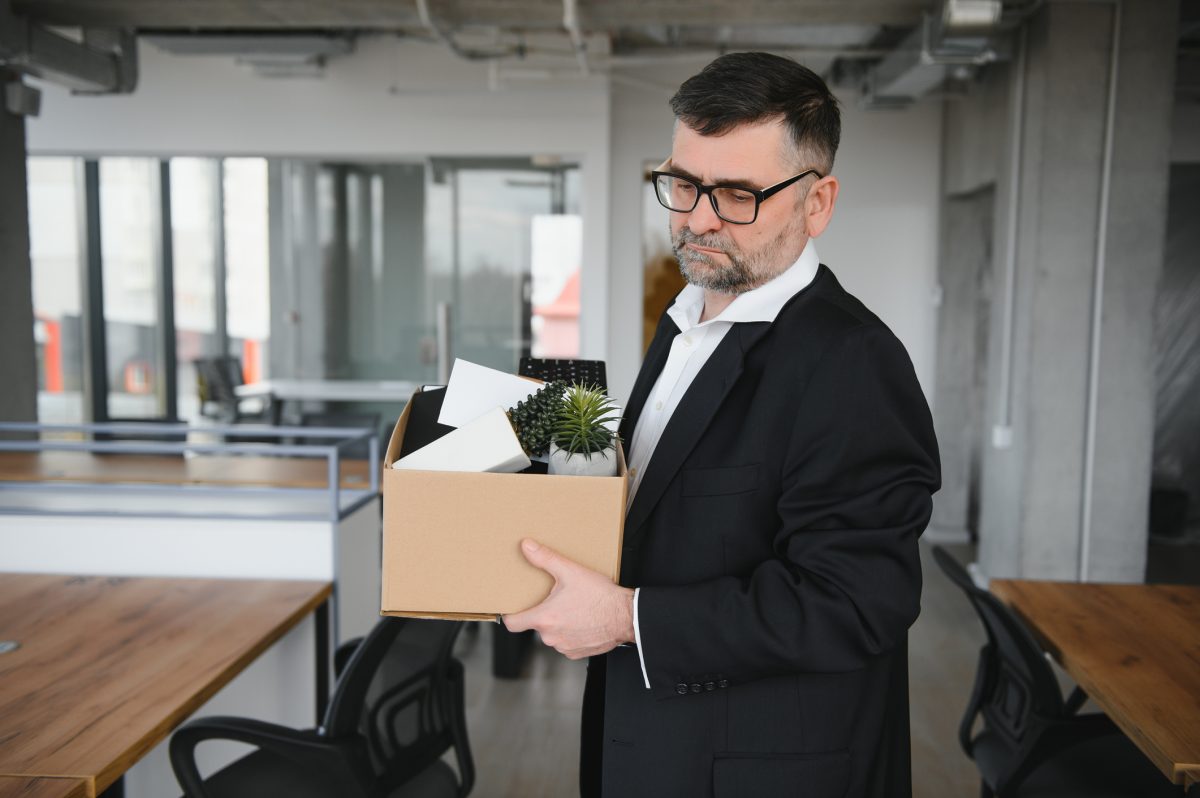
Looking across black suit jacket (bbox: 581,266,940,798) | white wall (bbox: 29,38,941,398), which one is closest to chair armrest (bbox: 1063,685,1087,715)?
black suit jacket (bbox: 581,266,940,798)

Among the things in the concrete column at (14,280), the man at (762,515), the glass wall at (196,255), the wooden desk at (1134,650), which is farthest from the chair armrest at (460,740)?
the glass wall at (196,255)

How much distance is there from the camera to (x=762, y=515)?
1182mm

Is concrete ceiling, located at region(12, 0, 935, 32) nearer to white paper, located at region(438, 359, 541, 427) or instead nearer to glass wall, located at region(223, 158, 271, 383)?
white paper, located at region(438, 359, 541, 427)

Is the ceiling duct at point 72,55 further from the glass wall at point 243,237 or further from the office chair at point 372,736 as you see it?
the office chair at point 372,736

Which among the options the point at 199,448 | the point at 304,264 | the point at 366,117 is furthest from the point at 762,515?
the point at 304,264

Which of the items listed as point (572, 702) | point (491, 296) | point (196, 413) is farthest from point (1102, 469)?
point (196, 413)

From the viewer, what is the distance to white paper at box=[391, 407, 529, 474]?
1.10m

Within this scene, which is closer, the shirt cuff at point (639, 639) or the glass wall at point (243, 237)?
the shirt cuff at point (639, 639)

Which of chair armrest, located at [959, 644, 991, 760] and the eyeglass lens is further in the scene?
chair armrest, located at [959, 644, 991, 760]

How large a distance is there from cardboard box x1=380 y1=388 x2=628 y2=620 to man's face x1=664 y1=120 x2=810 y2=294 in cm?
28

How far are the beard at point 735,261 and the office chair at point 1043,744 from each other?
128cm

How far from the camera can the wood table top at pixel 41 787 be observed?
1477 millimetres

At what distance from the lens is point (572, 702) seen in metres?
3.73

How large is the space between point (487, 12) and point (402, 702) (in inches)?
139
